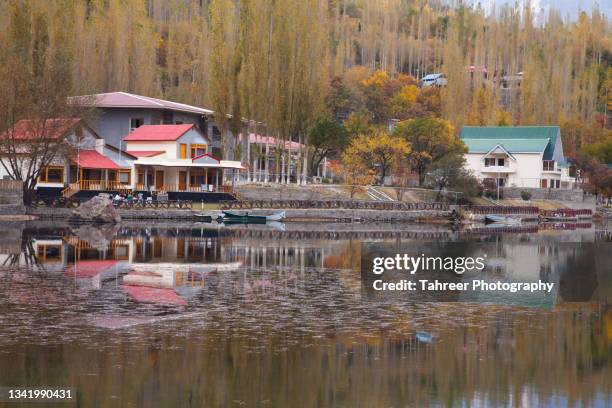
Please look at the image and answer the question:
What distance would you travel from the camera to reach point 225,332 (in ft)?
52.6

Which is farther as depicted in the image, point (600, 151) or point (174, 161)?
point (600, 151)

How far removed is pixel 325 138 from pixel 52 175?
20583 millimetres

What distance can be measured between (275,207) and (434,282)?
99.9ft

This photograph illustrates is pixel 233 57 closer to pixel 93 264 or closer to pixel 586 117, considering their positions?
pixel 93 264

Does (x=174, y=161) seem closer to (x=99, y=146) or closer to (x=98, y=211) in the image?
(x=99, y=146)

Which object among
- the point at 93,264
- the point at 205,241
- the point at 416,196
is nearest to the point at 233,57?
the point at 416,196

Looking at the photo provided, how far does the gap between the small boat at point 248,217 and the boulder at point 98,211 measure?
651 centimetres

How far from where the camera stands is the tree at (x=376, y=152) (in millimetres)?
64688

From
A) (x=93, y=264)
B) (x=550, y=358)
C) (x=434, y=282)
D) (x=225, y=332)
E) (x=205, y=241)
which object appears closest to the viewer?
(x=550, y=358)

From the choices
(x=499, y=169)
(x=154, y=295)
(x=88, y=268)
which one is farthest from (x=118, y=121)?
(x=154, y=295)

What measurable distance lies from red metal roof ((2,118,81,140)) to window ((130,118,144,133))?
1337cm

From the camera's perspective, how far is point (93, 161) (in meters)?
55.8

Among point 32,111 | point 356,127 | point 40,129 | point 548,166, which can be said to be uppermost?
point 356,127

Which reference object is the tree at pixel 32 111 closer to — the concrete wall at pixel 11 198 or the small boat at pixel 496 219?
the concrete wall at pixel 11 198
